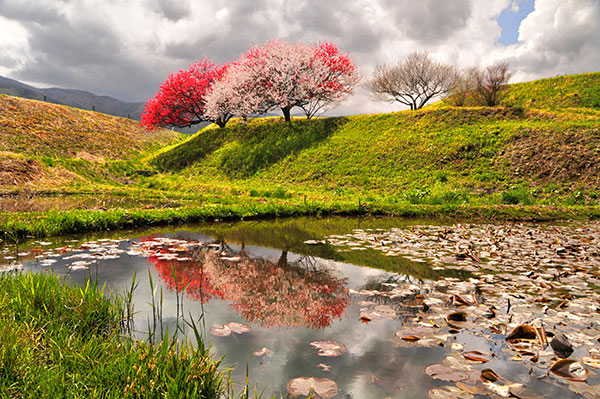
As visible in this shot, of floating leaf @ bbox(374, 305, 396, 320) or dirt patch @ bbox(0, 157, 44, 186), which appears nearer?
floating leaf @ bbox(374, 305, 396, 320)

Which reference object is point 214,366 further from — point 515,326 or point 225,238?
point 225,238

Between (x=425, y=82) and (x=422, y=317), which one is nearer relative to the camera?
(x=422, y=317)

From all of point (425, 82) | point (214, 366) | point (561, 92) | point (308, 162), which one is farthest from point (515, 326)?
point (561, 92)

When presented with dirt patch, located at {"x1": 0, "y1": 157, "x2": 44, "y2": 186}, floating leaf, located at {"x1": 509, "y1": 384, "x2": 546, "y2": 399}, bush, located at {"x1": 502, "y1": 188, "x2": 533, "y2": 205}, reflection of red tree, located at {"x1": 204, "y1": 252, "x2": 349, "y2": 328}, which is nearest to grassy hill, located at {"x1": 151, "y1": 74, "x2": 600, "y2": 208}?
bush, located at {"x1": 502, "y1": 188, "x2": 533, "y2": 205}

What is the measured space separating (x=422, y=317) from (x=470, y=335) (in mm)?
571

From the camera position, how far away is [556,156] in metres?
19.4

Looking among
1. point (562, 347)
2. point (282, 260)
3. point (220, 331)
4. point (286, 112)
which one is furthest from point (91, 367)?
point (286, 112)

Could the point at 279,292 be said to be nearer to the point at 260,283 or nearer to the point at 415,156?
the point at 260,283

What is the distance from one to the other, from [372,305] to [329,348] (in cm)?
139

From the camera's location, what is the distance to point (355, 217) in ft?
45.2

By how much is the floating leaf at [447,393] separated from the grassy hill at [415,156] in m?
14.6

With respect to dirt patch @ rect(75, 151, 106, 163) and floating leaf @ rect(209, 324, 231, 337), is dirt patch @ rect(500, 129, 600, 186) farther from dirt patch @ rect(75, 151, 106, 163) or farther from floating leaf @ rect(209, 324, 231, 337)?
dirt patch @ rect(75, 151, 106, 163)

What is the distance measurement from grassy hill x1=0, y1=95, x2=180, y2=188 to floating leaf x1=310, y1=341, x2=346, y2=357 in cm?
2298

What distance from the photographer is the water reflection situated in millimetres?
4227
